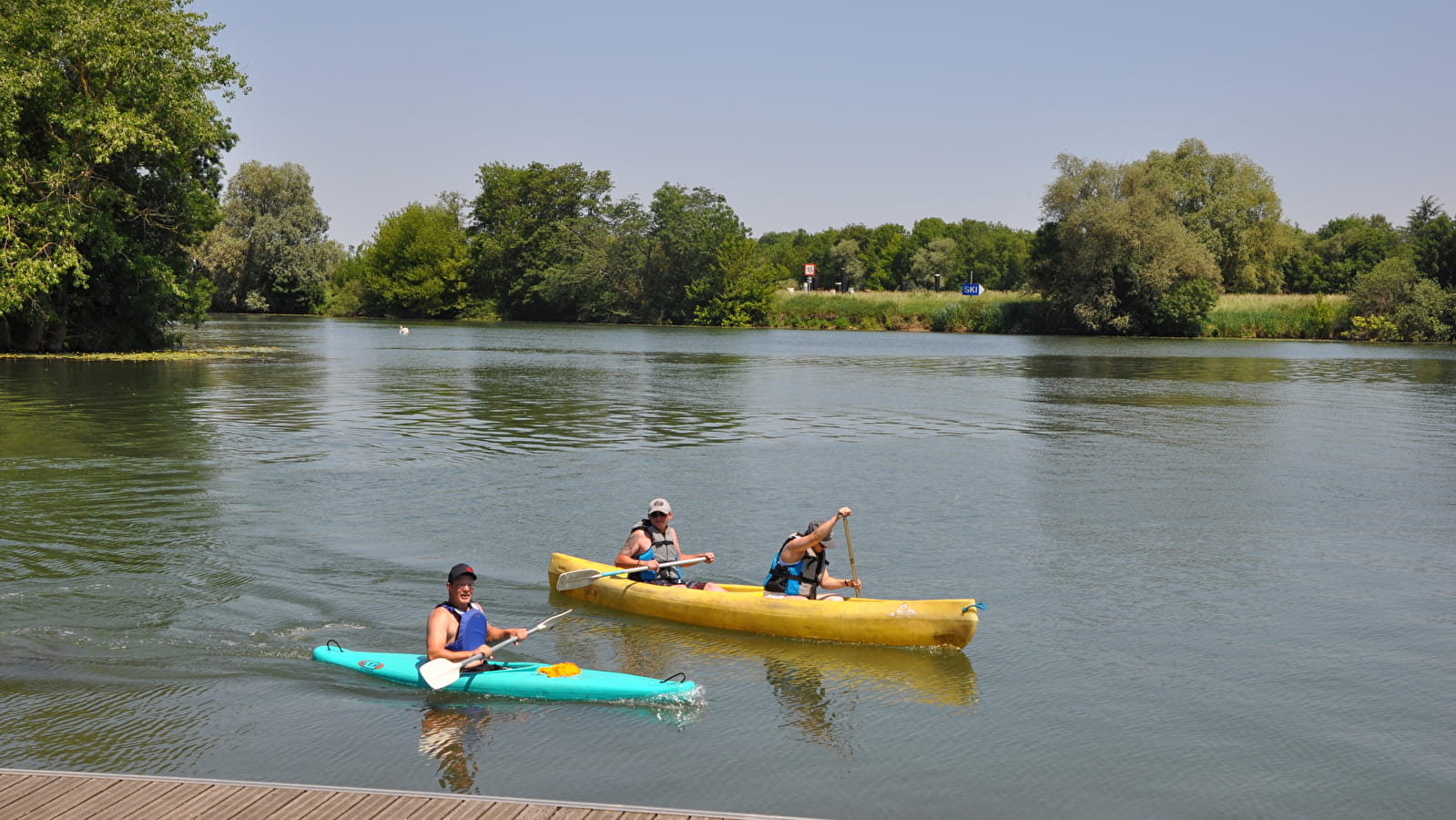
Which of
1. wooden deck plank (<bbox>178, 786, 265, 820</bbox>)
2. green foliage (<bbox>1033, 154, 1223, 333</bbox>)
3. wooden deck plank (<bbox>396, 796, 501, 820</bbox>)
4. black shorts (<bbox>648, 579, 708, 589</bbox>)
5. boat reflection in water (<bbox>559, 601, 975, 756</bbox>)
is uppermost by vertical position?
green foliage (<bbox>1033, 154, 1223, 333</bbox>)

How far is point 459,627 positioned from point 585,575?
3.07 meters

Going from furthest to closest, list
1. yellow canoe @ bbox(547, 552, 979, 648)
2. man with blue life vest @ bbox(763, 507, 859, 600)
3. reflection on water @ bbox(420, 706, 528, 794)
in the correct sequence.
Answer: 1. man with blue life vest @ bbox(763, 507, 859, 600)
2. yellow canoe @ bbox(547, 552, 979, 648)
3. reflection on water @ bbox(420, 706, 528, 794)

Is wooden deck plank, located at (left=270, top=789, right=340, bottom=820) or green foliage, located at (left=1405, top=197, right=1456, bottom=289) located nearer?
wooden deck plank, located at (left=270, top=789, right=340, bottom=820)

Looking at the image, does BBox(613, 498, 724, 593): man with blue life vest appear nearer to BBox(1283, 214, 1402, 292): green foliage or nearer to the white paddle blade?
the white paddle blade

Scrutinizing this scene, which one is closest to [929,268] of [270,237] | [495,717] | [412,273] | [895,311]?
[895,311]

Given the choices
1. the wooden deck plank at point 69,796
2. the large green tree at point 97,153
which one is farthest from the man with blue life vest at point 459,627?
the large green tree at point 97,153

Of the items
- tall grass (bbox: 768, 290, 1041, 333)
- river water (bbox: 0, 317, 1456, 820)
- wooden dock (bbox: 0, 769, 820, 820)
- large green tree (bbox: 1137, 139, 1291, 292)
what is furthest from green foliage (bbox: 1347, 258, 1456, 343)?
wooden dock (bbox: 0, 769, 820, 820)

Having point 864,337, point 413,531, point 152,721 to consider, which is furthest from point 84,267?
point 864,337

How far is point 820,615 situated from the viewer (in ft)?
40.4

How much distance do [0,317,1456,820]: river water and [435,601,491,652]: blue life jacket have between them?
1.58 feet

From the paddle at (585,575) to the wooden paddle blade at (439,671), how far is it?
3.35 meters

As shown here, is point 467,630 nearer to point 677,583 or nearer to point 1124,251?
point 677,583

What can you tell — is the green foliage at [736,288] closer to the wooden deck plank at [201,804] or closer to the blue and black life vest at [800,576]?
the blue and black life vest at [800,576]

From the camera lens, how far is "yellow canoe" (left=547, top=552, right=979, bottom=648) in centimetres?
1202
